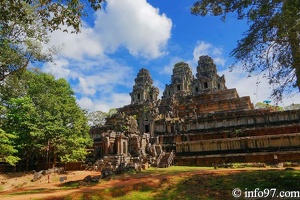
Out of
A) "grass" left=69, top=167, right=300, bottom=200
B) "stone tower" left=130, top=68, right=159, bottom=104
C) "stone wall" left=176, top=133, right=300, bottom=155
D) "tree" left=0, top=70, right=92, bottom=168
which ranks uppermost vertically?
"stone tower" left=130, top=68, right=159, bottom=104

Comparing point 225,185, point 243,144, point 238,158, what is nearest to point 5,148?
point 225,185

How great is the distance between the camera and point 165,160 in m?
27.7

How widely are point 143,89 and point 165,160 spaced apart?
35919 millimetres

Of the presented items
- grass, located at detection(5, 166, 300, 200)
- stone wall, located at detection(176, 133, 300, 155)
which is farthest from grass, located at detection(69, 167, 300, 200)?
stone wall, located at detection(176, 133, 300, 155)

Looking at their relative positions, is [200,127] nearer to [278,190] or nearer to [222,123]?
[222,123]

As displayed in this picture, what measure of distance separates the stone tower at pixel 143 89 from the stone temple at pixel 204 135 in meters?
11.6

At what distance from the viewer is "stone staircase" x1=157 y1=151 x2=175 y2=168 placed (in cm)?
2617

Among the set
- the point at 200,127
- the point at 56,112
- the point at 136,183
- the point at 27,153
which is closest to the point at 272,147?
the point at 200,127

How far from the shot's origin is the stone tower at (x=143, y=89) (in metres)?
62.2

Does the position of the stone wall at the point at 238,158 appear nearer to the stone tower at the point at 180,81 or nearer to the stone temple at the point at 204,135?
the stone temple at the point at 204,135

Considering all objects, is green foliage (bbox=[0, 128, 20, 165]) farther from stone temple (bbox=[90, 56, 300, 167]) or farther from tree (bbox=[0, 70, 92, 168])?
stone temple (bbox=[90, 56, 300, 167])

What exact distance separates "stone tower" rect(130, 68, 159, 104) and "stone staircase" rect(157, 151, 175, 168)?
33.1 m

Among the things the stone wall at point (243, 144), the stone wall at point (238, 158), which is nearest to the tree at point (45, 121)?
the stone wall at point (238, 158)

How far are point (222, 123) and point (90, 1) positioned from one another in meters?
30.2
